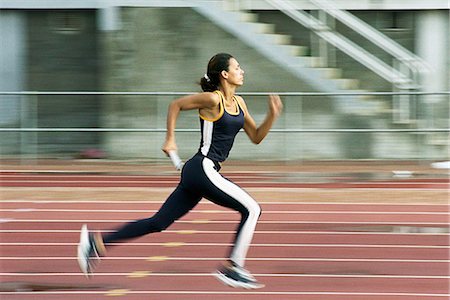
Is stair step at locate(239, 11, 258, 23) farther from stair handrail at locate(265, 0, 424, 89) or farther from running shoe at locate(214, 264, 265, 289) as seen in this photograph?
running shoe at locate(214, 264, 265, 289)

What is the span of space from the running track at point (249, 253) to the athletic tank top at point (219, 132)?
94cm

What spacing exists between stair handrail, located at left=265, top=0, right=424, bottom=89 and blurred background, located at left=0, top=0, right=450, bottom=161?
0.08 ft

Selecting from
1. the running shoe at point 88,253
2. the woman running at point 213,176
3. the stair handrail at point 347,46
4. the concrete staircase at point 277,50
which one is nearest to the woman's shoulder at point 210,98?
the woman running at point 213,176

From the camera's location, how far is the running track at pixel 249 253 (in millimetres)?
7328

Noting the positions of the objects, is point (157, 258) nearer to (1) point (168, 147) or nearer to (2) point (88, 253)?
(2) point (88, 253)

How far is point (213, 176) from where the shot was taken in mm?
6996

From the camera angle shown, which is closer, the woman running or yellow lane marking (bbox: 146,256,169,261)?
Result: the woman running

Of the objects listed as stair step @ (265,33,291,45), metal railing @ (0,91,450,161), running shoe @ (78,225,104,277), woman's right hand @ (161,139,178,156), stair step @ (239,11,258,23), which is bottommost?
metal railing @ (0,91,450,161)

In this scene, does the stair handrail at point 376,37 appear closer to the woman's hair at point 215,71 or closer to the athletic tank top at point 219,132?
the woman's hair at point 215,71

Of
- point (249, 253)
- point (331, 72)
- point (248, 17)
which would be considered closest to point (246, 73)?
point (248, 17)

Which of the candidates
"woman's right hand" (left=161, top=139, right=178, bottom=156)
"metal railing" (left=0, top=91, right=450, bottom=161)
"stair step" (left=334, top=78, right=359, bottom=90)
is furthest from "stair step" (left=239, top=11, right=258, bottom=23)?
"woman's right hand" (left=161, top=139, right=178, bottom=156)

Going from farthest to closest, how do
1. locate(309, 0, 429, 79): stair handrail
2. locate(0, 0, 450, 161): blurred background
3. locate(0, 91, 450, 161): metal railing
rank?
1. locate(309, 0, 429, 79): stair handrail
2. locate(0, 0, 450, 161): blurred background
3. locate(0, 91, 450, 161): metal railing

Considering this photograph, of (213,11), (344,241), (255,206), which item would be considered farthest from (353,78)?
(255,206)

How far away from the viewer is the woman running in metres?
7.00
